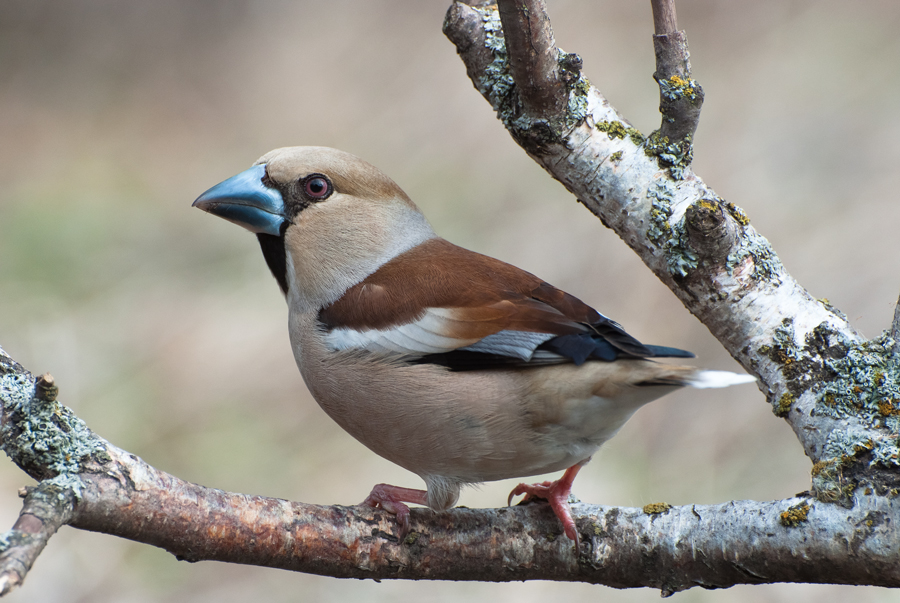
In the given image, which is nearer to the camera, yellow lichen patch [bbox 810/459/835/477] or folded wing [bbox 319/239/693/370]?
yellow lichen patch [bbox 810/459/835/477]

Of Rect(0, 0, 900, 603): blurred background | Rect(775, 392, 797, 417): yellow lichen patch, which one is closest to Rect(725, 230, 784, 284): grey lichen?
Rect(775, 392, 797, 417): yellow lichen patch

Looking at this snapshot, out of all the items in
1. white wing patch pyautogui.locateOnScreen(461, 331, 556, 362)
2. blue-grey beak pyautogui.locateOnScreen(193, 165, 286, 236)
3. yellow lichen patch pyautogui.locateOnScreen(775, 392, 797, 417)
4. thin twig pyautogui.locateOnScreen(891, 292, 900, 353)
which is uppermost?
blue-grey beak pyautogui.locateOnScreen(193, 165, 286, 236)

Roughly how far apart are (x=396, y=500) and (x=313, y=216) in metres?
1.17

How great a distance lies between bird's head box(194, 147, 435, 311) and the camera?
3.06 m

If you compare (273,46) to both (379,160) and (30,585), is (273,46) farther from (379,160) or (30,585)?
(30,585)

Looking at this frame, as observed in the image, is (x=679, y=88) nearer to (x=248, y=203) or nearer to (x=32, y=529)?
(x=248, y=203)

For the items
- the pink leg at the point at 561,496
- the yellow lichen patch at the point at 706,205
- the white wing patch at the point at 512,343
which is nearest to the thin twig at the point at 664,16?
the yellow lichen patch at the point at 706,205

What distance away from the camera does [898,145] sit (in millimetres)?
6176

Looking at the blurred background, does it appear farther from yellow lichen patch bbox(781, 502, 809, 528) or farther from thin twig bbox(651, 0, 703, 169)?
thin twig bbox(651, 0, 703, 169)

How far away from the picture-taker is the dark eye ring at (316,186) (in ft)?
10.3

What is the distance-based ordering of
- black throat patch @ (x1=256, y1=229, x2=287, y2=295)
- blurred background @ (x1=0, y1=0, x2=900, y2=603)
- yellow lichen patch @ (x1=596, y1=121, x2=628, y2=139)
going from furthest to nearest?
1. blurred background @ (x1=0, y1=0, x2=900, y2=603)
2. black throat patch @ (x1=256, y1=229, x2=287, y2=295)
3. yellow lichen patch @ (x1=596, y1=121, x2=628, y2=139)

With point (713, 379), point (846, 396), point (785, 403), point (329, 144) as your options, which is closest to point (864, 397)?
point (846, 396)

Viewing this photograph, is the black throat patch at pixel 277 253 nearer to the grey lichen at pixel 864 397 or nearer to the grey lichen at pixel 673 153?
the grey lichen at pixel 673 153

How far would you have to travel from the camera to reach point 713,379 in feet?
7.44
